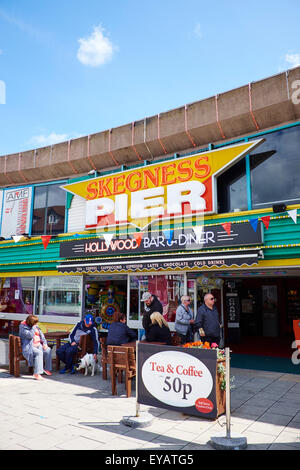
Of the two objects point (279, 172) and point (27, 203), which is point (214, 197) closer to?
point (279, 172)

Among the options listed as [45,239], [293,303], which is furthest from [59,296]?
[293,303]

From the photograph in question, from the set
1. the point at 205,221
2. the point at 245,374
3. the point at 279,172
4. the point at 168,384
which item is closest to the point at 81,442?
the point at 168,384

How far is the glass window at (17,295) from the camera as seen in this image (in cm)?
1357

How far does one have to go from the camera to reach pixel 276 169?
893 centimetres

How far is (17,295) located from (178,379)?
10.8m

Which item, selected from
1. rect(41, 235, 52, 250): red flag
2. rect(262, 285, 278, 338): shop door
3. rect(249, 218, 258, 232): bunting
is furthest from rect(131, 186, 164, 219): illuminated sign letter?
rect(262, 285, 278, 338): shop door

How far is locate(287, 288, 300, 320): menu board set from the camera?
14.9 meters

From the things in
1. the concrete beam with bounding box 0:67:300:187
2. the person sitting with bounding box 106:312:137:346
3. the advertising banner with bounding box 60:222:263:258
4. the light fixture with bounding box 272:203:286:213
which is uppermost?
the concrete beam with bounding box 0:67:300:187

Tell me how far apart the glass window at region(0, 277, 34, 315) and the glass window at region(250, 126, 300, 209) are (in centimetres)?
891

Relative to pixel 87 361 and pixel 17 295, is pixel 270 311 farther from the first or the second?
pixel 17 295

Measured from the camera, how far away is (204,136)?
10.1m

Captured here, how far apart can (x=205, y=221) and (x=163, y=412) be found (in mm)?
5178

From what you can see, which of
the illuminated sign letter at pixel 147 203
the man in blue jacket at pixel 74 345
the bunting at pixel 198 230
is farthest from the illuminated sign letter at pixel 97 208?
the man in blue jacket at pixel 74 345

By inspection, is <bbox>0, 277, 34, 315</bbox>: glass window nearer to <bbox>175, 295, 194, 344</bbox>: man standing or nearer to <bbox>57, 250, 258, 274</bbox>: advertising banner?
<bbox>57, 250, 258, 274</bbox>: advertising banner
